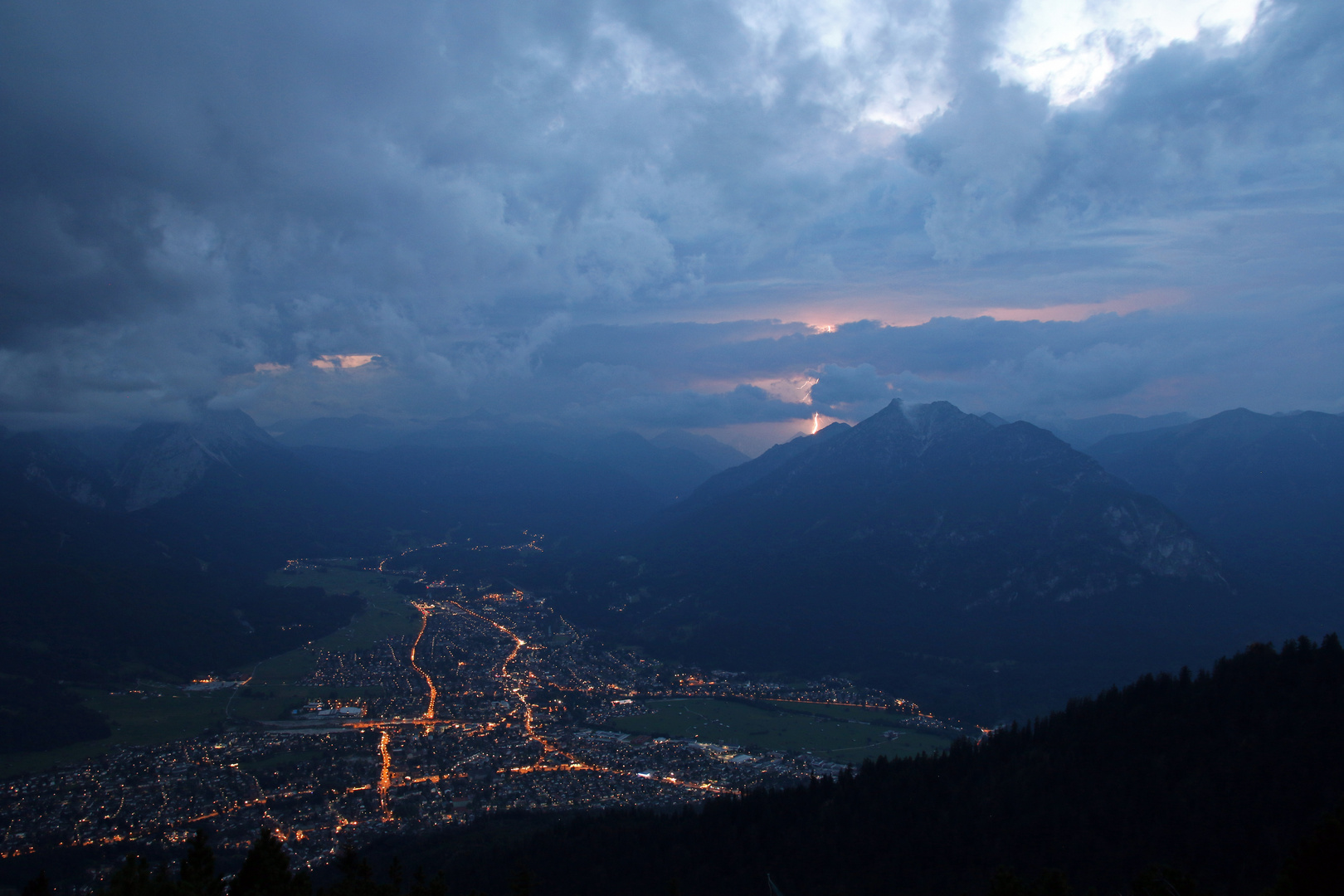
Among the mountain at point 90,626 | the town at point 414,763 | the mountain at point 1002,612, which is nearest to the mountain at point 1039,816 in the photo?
the town at point 414,763

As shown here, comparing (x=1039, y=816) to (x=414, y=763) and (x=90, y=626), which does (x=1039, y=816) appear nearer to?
(x=414, y=763)

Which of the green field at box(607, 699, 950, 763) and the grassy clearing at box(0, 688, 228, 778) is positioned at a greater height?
the grassy clearing at box(0, 688, 228, 778)

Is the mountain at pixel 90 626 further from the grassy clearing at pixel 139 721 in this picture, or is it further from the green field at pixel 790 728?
the green field at pixel 790 728

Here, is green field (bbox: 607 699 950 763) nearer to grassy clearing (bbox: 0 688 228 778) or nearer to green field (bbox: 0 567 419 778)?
green field (bbox: 0 567 419 778)

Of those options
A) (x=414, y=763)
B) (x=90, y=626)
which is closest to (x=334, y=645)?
(x=90, y=626)

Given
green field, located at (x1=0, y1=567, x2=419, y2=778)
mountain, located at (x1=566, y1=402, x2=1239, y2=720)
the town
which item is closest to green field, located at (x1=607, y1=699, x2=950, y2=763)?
the town

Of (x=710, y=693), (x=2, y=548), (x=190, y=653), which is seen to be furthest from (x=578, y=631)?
(x=2, y=548)
